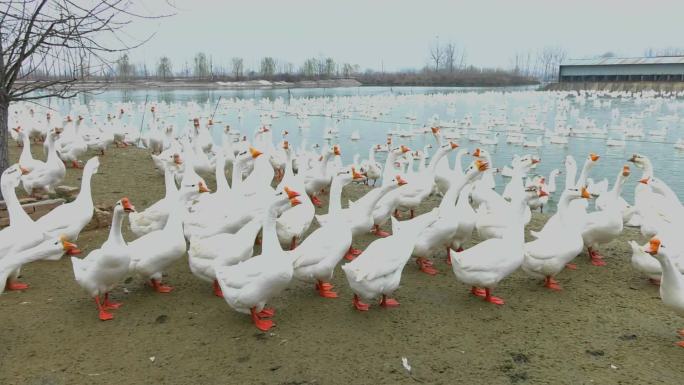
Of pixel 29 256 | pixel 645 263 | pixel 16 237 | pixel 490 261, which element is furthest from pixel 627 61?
pixel 29 256

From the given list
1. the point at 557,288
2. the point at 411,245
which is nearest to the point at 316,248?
the point at 411,245

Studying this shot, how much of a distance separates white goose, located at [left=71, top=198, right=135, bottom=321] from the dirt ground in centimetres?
36

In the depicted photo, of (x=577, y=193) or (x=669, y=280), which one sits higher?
(x=577, y=193)

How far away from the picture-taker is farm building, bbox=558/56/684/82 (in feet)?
199

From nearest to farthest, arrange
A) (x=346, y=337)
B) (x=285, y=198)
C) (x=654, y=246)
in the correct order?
1. (x=654, y=246)
2. (x=346, y=337)
3. (x=285, y=198)

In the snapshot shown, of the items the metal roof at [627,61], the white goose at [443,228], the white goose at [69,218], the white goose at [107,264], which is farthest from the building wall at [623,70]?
the white goose at [107,264]

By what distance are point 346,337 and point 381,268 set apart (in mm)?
761

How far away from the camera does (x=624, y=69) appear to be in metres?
65.2

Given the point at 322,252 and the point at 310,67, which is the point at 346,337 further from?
the point at 310,67

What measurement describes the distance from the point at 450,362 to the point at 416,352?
321 mm

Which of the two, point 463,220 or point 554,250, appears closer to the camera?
point 554,250

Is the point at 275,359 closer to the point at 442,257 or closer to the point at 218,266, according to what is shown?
the point at 218,266

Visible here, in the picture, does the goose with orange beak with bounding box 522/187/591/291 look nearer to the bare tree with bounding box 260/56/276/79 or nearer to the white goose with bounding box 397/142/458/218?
the white goose with bounding box 397/142/458/218

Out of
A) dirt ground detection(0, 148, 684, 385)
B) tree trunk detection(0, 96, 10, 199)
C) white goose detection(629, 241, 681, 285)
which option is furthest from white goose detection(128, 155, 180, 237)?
white goose detection(629, 241, 681, 285)
